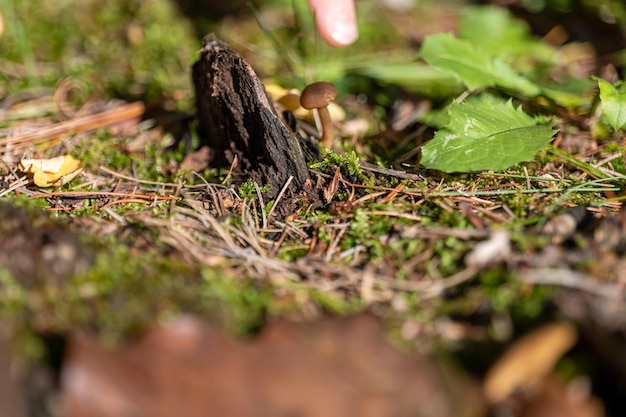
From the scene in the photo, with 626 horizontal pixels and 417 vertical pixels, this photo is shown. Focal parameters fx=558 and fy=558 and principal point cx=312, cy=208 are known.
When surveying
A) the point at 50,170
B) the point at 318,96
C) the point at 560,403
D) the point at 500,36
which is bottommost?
the point at 560,403

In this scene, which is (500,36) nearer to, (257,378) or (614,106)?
(614,106)

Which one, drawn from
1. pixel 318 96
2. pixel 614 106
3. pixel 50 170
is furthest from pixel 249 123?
pixel 614 106

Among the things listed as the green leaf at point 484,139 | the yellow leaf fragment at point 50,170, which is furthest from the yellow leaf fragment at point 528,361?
the yellow leaf fragment at point 50,170

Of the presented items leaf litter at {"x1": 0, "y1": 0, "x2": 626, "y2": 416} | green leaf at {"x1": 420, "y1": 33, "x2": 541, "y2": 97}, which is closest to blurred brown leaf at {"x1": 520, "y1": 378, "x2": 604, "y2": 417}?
leaf litter at {"x1": 0, "y1": 0, "x2": 626, "y2": 416}

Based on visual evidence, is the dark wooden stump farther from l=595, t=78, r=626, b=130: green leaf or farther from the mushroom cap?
l=595, t=78, r=626, b=130: green leaf

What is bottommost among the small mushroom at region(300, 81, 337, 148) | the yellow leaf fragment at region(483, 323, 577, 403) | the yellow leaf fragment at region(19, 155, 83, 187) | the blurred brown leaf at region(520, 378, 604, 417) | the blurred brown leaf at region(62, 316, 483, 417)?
the blurred brown leaf at region(520, 378, 604, 417)

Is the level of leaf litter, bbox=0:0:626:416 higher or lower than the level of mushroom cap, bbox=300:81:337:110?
lower
